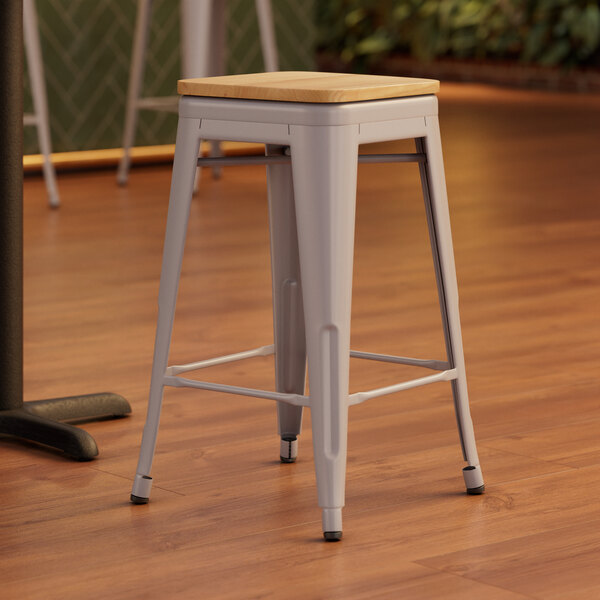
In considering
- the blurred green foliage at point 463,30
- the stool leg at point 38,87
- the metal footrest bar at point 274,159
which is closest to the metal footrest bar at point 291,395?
the metal footrest bar at point 274,159

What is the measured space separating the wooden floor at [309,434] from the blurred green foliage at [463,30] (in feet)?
15.3

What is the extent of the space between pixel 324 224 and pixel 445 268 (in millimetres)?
202

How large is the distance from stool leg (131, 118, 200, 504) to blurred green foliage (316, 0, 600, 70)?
22.8 feet

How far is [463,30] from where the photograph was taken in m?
9.23

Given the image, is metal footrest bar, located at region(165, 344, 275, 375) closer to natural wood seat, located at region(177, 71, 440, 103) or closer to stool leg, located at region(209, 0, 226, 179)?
natural wood seat, located at region(177, 71, 440, 103)

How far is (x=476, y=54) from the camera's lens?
30.5ft

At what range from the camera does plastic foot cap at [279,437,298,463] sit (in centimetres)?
179

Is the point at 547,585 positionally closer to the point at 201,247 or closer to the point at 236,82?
the point at 236,82

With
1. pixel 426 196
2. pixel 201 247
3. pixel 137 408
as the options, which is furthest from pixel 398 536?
pixel 201 247

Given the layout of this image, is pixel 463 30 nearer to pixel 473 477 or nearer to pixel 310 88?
pixel 473 477

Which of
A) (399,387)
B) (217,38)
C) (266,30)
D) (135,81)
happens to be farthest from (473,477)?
(217,38)

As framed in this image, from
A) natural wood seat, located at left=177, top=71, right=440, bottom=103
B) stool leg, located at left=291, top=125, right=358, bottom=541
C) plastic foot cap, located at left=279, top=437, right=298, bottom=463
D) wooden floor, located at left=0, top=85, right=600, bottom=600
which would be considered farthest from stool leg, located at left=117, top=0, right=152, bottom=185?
stool leg, located at left=291, top=125, right=358, bottom=541

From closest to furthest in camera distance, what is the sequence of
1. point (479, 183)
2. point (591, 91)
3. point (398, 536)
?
point (398, 536) < point (479, 183) < point (591, 91)

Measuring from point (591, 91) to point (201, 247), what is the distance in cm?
538
